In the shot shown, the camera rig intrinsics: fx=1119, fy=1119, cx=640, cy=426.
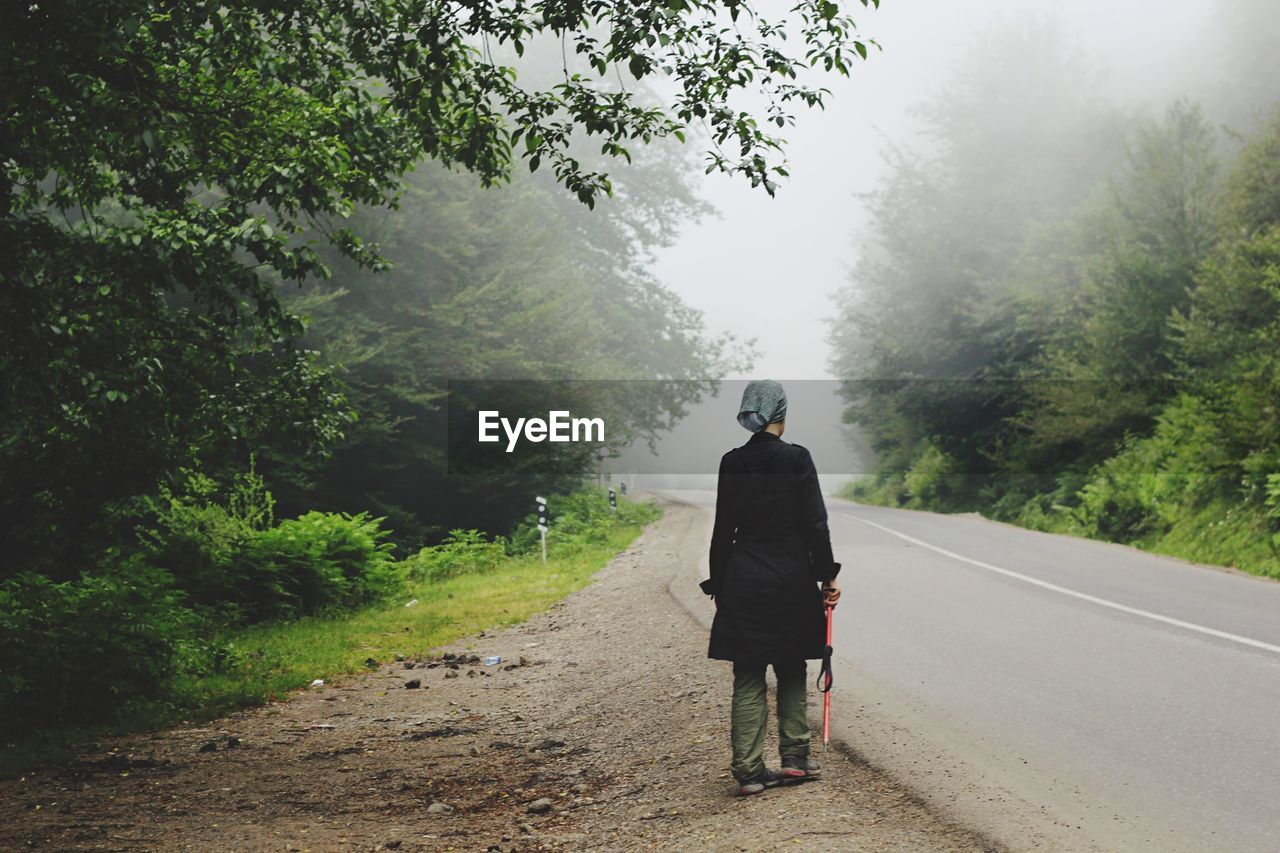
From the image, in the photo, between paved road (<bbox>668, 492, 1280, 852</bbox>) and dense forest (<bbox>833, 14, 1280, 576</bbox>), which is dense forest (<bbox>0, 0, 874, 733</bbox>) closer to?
paved road (<bbox>668, 492, 1280, 852</bbox>)

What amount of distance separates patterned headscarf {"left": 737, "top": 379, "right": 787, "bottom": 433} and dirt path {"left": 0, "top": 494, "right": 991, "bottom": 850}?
1865 mm

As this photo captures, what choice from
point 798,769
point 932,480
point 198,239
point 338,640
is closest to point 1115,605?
point 798,769

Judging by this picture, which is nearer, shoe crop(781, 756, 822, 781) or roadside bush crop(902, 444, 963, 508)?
shoe crop(781, 756, 822, 781)

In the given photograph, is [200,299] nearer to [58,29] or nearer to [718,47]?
[58,29]

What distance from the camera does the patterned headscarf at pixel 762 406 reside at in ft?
18.6

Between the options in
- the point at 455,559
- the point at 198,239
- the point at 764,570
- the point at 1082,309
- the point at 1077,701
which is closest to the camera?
the point at 764,570

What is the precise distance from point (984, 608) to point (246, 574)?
9.65 m

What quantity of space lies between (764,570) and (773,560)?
0.22ft

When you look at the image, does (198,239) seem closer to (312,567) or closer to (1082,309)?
(312,567)

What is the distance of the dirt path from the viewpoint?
17.9 feet

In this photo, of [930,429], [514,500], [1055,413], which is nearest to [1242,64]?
[930,429]

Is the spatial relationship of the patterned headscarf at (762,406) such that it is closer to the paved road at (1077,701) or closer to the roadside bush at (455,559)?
the paved road at (1077,701)

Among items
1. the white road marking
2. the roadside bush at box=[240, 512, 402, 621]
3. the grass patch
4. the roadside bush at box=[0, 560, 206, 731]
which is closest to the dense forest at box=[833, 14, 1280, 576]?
the white road marking

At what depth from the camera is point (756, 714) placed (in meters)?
5.61
